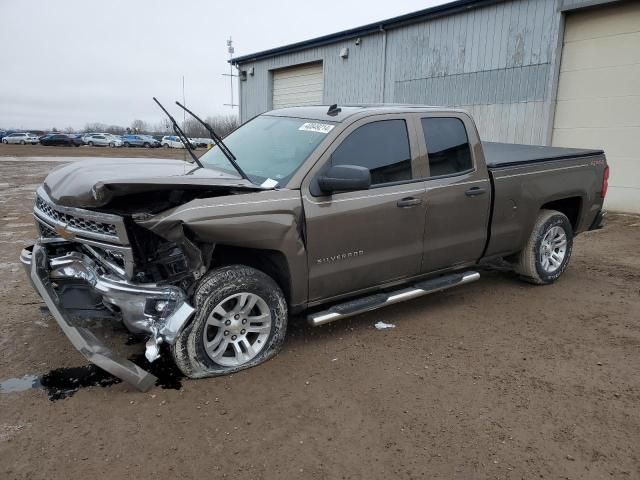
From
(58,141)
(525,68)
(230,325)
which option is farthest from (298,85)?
(58,141)

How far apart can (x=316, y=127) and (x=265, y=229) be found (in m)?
1.13

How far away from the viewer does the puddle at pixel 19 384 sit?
11.1 feet

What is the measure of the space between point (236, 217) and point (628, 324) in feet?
12.4

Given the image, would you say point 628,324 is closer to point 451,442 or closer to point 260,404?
point 451,442

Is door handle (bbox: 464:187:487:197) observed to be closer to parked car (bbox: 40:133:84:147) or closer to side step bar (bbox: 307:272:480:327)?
side step bar (bbox: 307:272:480:327)

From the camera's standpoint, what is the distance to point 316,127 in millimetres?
4211

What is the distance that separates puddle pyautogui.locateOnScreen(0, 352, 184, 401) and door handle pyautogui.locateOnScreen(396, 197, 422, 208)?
2.17 meters

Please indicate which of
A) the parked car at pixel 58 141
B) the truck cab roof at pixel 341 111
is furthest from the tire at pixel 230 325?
the parked car at pixel 58 141

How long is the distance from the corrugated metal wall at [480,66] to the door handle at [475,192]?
7.17 m

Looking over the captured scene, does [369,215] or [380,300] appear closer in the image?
[369,215]

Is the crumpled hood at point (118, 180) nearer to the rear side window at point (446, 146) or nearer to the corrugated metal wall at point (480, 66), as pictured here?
the rear side window at point (446, 146)

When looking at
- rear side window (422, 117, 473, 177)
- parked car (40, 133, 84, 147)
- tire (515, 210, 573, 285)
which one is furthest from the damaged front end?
parked car (40, 133, 84, 147)

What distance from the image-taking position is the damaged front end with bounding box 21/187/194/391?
3273mm

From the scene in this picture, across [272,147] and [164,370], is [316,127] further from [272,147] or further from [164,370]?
[164,370]
